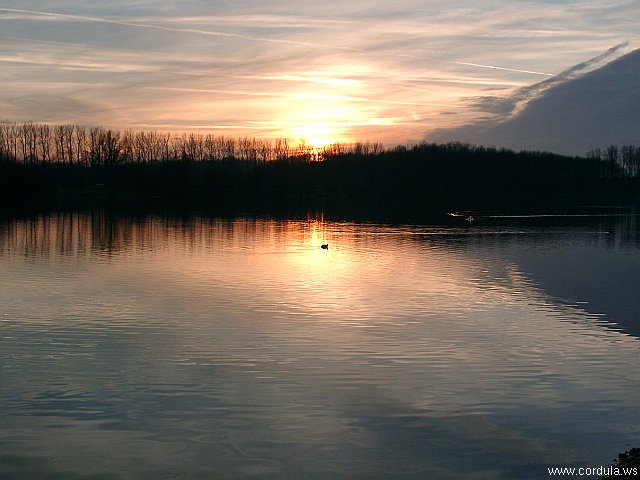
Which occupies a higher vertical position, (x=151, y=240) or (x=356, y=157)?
(x=356, y=157)

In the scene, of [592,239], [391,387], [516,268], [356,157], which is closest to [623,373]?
[391,387]

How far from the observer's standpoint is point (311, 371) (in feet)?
38.3

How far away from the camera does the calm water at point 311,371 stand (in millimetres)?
8281

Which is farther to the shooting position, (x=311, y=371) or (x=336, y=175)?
(x=336, y=175)

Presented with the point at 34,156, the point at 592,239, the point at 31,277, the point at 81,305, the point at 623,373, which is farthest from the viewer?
the point at 34,156

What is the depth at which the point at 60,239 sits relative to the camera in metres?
34.6

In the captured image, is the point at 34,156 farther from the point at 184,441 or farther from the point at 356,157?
the point at 184,441

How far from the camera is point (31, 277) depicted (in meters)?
21.5

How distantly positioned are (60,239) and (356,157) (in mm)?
112510

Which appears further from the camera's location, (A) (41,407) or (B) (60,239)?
(B) (60,239)

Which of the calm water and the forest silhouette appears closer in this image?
the calm water

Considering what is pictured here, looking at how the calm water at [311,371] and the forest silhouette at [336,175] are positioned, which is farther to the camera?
the forest silhouette at [336,175]

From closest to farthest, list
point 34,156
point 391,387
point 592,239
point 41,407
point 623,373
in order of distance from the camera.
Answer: point 41,407 < point 391,387 < point 623,373 < point 592,239 < point 34,156

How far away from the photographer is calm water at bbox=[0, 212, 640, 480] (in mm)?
8281
